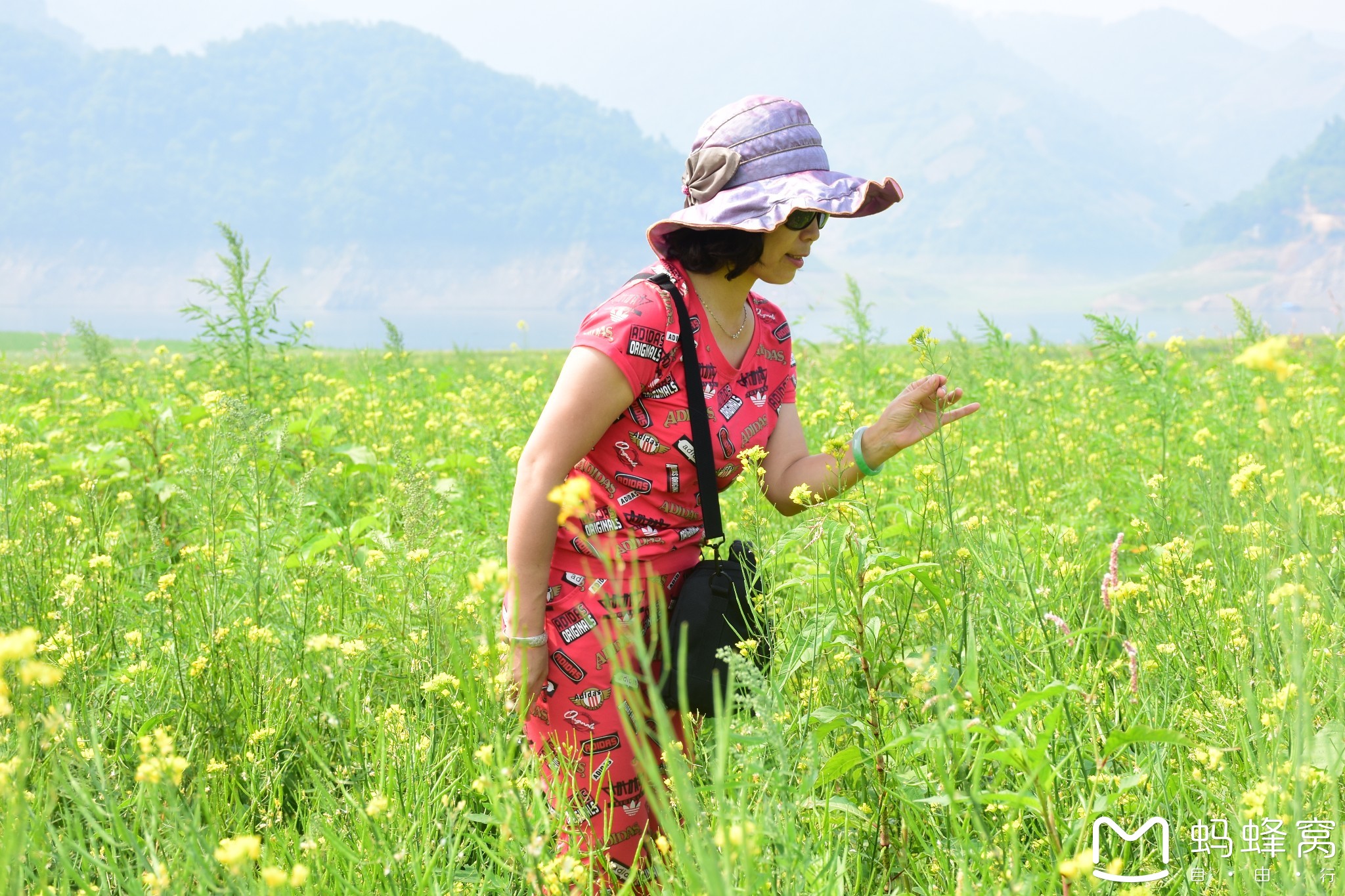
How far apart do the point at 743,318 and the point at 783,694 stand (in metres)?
0.88

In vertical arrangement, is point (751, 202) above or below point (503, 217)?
below

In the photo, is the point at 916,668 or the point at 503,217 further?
the point at 503,217

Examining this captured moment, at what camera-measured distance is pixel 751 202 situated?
2020 mm

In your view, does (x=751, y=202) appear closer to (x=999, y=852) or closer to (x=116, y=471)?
(x=999, y=852)

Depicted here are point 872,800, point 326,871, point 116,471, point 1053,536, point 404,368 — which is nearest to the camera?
point 326,871

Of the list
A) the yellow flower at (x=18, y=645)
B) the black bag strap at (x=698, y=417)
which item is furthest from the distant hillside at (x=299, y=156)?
the yellow flower at (x=18, y=645)

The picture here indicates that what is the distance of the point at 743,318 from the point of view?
7.51 ft

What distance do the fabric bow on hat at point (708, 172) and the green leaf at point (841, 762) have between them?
1194 millimetres

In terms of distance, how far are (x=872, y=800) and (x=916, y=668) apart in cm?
79

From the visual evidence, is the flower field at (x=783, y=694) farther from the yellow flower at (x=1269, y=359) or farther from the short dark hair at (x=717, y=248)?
the short dark hair at (x=717, y=248)

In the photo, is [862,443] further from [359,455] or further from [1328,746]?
[359,455]

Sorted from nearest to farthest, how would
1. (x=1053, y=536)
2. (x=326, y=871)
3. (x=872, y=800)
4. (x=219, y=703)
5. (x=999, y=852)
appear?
(x=999, y=852)
(x=326, y=871)
(x=872, y=800)
(x=219, y=703)
(x=1053, y=536)

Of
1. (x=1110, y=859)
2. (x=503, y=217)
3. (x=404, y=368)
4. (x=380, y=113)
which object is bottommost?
(x=1110, y=859)

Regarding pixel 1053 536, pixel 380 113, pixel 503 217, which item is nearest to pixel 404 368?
pixel 1053 536
